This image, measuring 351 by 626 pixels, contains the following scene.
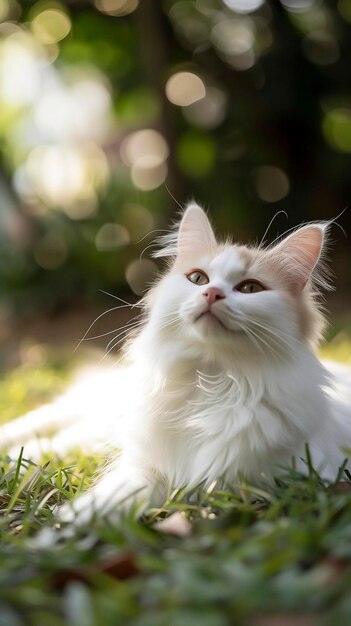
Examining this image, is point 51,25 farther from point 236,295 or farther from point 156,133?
point 236,295

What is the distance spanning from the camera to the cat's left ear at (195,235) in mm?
1740

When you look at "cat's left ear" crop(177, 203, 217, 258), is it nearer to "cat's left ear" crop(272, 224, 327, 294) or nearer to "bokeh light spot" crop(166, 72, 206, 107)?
"cat's left ear" crop(272, 224, 327, 294)

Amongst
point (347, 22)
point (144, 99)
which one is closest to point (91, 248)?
point (144, 99)

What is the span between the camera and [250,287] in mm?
1575

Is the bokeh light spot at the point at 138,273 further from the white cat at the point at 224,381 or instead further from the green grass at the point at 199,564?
the green grass at the point at 199,564

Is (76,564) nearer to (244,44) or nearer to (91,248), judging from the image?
(91,248)

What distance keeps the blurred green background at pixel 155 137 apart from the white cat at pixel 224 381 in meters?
3.88

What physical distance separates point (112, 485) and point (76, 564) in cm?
48

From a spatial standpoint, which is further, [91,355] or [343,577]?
[91,355]

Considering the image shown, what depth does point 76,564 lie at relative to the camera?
1.02 metres

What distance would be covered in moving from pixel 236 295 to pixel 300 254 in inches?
10.1

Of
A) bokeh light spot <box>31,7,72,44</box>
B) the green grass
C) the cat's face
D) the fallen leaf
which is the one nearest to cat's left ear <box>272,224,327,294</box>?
the cat's face

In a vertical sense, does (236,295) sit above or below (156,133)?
above

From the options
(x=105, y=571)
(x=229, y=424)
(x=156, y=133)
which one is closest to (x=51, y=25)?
(x=156, y=133)
